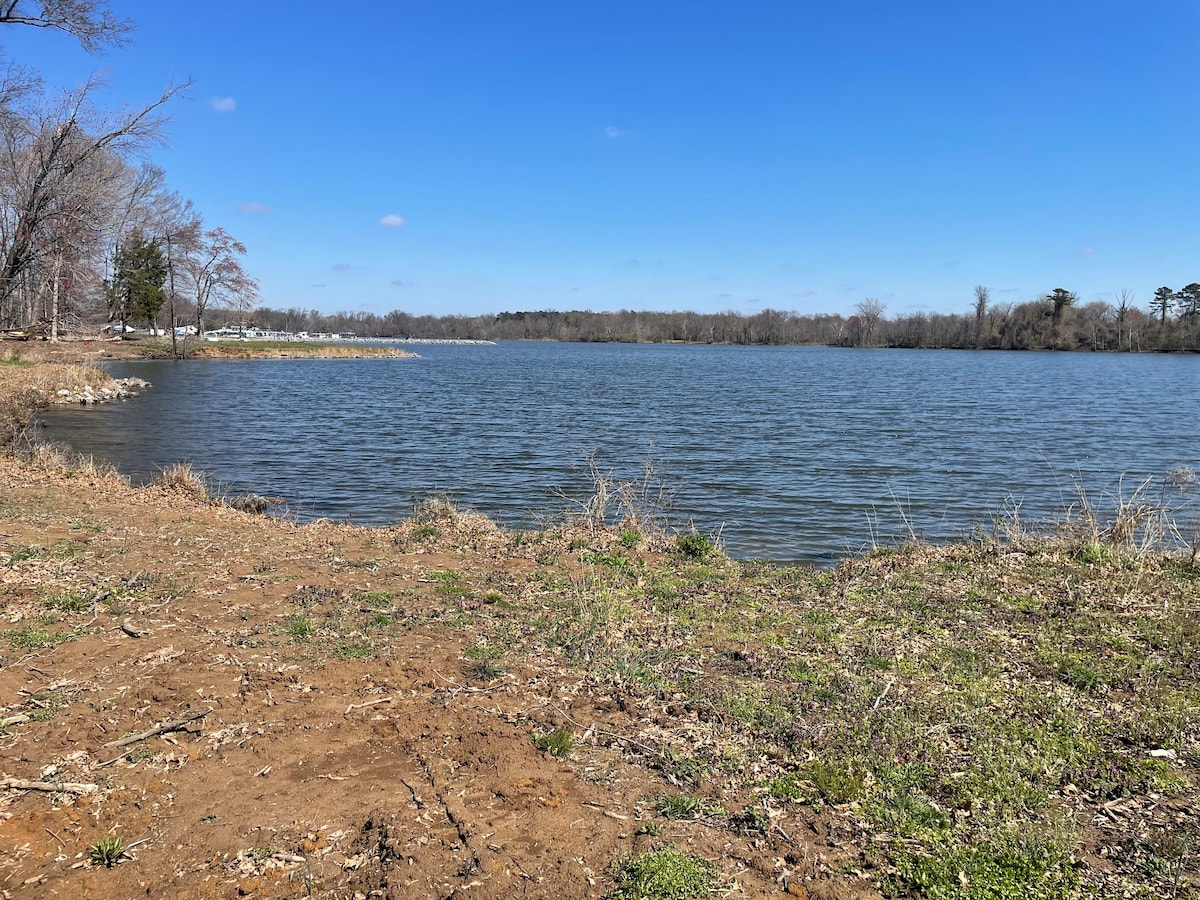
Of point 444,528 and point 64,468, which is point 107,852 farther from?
point 64,468

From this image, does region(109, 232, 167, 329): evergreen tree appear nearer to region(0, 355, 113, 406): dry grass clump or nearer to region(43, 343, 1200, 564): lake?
region(43, 343, 1200, 564): lake

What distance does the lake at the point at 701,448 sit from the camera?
48.1ft

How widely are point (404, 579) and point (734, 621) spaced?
3583 millimetres

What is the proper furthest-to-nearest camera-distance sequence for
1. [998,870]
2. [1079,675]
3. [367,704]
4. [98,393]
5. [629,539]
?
[98,393] < [629,539] < [1079,675] < [367,704] < [998,870]

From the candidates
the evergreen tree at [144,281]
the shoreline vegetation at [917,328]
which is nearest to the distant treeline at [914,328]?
the shoreline vegetation at [917,328]

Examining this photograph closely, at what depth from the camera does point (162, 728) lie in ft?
15.6

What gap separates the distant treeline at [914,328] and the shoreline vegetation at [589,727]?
11695cm

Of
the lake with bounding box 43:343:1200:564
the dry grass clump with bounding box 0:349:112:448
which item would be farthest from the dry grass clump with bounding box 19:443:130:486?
the dry grass clump with bounding box 0:349:112:448

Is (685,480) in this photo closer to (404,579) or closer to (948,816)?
(404,579)

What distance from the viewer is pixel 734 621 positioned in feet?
23.9

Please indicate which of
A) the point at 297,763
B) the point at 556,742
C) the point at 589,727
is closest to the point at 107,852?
the point at 297,763

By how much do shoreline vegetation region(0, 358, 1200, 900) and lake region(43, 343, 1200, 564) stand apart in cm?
446

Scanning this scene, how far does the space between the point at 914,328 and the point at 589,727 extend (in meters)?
152

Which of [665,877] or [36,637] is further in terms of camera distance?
[36,637]
